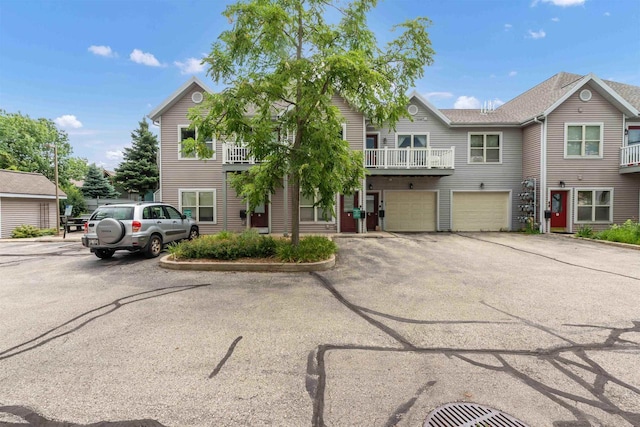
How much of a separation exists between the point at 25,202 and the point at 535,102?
2950cm

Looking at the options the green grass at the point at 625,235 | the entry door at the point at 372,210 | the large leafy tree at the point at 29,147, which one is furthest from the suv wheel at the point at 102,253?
the large leafy tree at the point at 29,147

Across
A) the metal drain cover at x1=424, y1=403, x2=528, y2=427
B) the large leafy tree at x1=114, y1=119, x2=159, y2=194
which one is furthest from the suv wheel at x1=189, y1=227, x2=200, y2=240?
the large leafy tree at x1=114, y1=119, x2=159, y2=194

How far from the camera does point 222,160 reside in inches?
564

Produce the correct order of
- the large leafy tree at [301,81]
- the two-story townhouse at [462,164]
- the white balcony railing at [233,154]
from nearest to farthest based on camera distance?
the large leafy tree at [301,81] → the white balcony railing at [233,154] → the two-story townhouse at [462,164]

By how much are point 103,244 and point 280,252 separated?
15.8ft

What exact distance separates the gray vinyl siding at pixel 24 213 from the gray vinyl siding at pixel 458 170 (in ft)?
64.5

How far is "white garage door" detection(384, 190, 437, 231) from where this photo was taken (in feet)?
53.8

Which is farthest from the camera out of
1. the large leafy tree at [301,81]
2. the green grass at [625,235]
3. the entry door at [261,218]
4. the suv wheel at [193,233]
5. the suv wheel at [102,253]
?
the entry door at [261,218]

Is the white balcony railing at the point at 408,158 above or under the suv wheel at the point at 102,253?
above

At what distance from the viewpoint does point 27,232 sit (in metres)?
16.4

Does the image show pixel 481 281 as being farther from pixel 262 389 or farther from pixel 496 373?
pixel 262 389

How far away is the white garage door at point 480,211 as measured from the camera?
1650 centimetres

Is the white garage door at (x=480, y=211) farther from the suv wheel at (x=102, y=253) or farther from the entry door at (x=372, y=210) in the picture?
the suv wheel at (x=102, y=253)

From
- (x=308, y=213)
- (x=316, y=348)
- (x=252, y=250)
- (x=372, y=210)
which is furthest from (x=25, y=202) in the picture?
(x=316, y=348)
